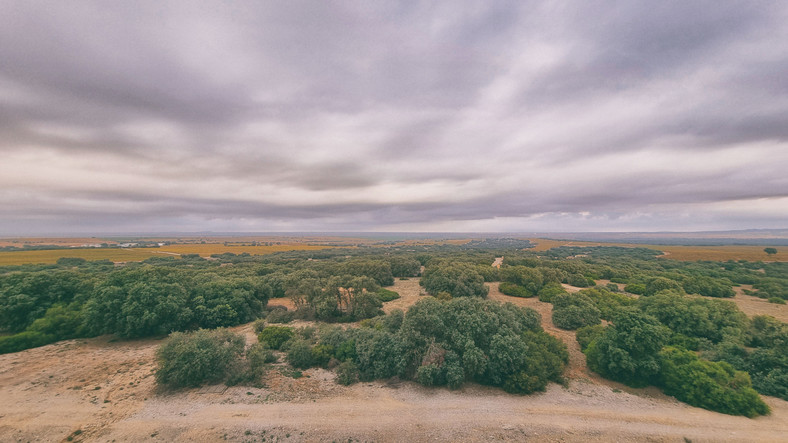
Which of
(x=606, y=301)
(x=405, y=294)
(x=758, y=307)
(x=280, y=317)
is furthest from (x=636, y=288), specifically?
(x=280, y=317)

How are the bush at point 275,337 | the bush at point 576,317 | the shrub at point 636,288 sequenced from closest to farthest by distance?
Answer: the bush at point 275,337
the bush at point 576,317
the shrub at point 636,288

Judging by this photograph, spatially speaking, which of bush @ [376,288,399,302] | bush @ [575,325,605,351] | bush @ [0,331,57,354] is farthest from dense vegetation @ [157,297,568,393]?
bush @ [376,288,399,302]

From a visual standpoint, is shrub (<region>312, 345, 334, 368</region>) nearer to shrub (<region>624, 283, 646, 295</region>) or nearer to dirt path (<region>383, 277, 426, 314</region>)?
dirt path (<region>383, 277, 426, 314</region>)

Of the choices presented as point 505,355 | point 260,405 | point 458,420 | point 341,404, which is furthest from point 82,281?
point 505,355

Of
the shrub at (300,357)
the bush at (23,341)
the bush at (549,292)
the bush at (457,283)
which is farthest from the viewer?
the bush at (457,283)

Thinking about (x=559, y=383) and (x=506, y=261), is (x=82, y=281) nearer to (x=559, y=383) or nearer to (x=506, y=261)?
(x=559, y=383)

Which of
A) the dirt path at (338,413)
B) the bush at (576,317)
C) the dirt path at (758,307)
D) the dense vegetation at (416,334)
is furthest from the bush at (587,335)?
the dirt path at (758,307)

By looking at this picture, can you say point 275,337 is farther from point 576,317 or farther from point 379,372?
point 576,317

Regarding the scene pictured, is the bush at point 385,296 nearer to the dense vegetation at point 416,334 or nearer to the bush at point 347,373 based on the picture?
the dense vegetation at point 416,334
